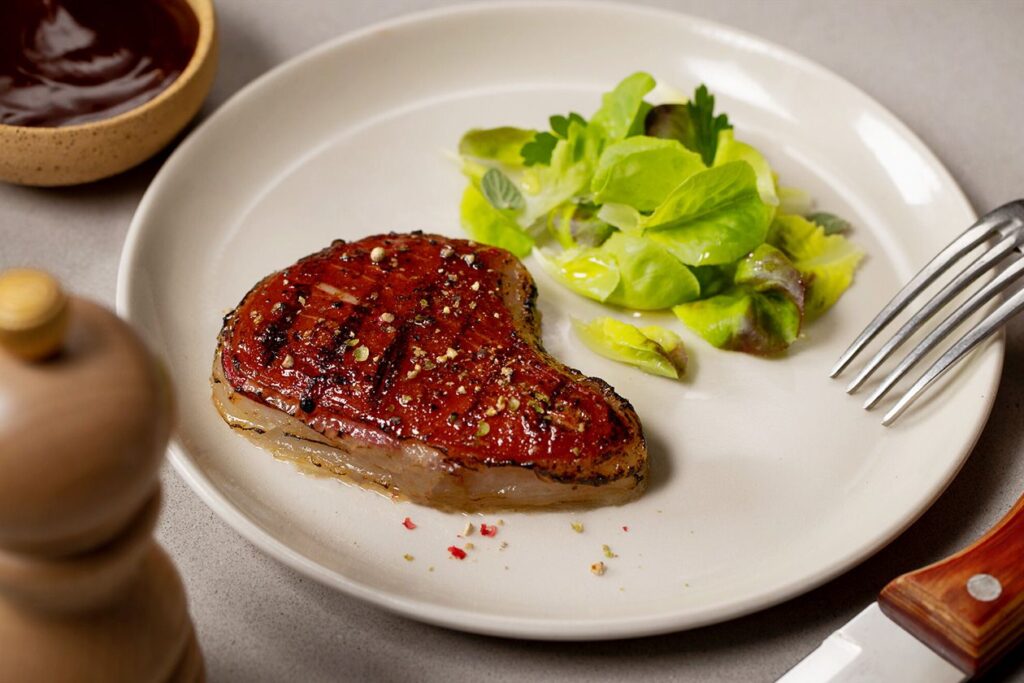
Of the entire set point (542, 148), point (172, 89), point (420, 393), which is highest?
point (542, 148)

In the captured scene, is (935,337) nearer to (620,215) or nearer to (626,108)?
(620,215)

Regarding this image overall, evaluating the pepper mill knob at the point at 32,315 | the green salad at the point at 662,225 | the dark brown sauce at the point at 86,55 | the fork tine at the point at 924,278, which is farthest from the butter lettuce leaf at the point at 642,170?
the pepper mill knob at the point at 32,315

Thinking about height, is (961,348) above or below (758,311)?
above

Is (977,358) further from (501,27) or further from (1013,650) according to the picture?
(501,27)

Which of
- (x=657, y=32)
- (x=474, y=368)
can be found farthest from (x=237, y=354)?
(x=657, y=32)

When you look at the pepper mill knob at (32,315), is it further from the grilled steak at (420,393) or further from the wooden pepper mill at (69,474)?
the grilled steak at (420,393)

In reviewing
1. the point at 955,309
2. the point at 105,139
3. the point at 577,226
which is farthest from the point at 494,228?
the point at 955,309
